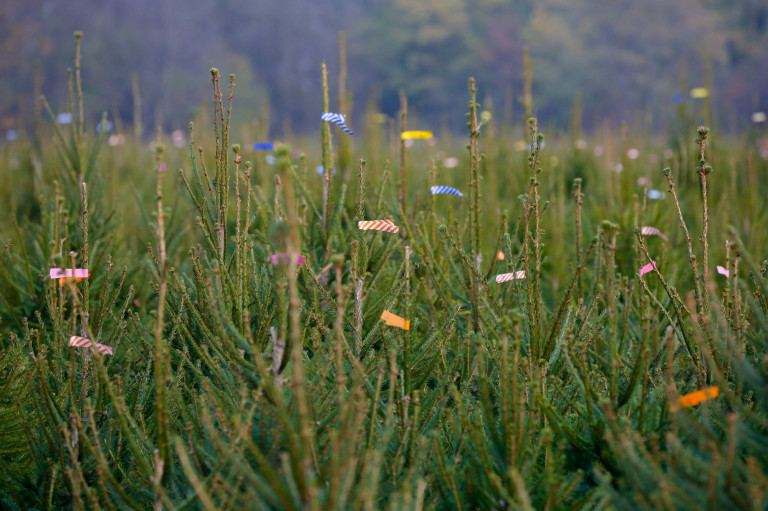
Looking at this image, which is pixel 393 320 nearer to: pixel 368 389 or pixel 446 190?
pixel 368 389

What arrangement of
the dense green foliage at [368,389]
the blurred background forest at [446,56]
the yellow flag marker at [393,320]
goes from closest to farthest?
1. the dense green foliage at [368,389]
2. the yellow flag marker at [393,320]
3. the blurred background forest at [446,56]

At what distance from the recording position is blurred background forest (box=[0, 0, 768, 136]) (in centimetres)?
2227

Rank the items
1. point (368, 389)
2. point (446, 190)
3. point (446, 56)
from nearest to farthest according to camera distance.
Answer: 1. point (368, 389)
2. point (446, 190)
3. point (446, 56)

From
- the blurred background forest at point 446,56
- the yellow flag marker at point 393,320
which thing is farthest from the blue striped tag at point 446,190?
the blurred background forest at point 446,56

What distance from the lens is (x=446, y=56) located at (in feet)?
83.5

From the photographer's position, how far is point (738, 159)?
6750 millimetres

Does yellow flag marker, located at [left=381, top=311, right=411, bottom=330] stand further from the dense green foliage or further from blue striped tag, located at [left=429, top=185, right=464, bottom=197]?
blue striped tag, located at [left=429, top=185, right=464, bottom=197]

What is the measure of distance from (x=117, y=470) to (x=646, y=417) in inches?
48.1

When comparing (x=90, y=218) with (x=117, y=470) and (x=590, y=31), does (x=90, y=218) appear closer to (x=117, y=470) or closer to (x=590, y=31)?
(x=117, y=470)

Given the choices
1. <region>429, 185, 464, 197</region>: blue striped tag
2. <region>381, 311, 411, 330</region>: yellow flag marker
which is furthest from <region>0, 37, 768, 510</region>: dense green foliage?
<region>429, 185, 464, 197</region>: blue striped tag

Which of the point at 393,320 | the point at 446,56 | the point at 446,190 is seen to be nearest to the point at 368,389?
the point at 393,320

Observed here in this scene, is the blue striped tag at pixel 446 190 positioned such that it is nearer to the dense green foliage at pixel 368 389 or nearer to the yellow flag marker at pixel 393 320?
the dense green foliage at pixel 368 389

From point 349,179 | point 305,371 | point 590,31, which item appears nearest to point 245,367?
point 305,371

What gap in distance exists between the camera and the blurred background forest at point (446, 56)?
22.3m
